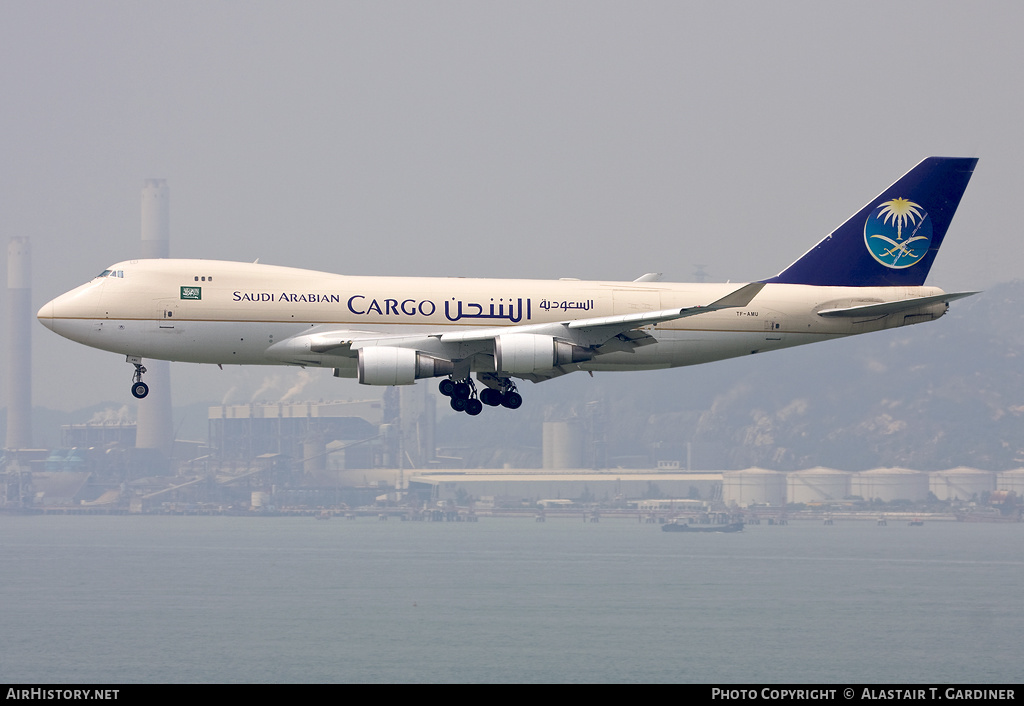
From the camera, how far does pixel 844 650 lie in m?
159

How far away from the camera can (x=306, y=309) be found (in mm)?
52031

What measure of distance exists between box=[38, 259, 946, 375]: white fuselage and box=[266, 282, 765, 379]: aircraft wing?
0.90ft

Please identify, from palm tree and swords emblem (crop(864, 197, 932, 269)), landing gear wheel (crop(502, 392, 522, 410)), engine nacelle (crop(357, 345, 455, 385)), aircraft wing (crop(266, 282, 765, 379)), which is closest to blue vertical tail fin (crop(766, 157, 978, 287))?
palm tree and swords emblem (crop(864, 197, 932, 269))

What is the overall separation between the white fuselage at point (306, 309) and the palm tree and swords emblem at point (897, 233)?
15.4ft

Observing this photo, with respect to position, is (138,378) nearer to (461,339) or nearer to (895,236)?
(461,339)

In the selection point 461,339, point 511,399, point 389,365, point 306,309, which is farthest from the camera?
point 511,399

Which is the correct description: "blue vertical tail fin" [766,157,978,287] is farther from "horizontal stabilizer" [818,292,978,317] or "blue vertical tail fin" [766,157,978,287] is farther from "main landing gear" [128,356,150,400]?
"main landing gear" [128,356,150,400]

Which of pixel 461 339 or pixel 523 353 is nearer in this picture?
pixel 523 353

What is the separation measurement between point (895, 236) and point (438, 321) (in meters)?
23.4

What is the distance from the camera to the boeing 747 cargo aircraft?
5141cm

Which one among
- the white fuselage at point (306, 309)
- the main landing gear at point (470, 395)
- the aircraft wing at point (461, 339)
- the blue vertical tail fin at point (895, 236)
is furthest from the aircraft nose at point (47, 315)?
the blue vertical tail fin at point (895, 236)

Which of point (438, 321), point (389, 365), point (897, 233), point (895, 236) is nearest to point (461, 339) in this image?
point (438, 321)
